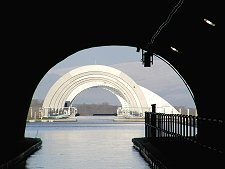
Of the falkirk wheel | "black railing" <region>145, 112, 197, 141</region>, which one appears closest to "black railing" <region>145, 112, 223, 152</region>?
"black railing" <region>145, 112, 197, 141</region>

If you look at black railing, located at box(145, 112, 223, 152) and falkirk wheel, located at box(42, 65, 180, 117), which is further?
falkirk wheel, located at box(42, 65, 180, 117)

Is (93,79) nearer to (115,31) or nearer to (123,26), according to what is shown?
(115,31)

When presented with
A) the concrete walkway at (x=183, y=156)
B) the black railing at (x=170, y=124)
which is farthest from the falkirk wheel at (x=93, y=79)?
the concrete walkway at (x=183, y=156)

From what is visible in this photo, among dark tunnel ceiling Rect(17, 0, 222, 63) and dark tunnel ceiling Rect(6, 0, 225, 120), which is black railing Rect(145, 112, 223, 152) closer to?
dark tunnel ceiling Rect(6, 0, 225, 120)

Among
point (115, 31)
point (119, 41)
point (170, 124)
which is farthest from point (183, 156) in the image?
point (119, 41)

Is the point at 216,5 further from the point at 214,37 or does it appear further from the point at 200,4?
the point at 214,37

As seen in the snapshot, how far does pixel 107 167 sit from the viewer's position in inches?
620

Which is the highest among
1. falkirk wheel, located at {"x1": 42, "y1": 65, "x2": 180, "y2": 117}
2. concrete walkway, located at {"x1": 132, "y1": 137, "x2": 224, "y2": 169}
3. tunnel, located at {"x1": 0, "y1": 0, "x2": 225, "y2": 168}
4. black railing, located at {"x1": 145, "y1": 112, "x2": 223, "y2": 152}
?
falkirk wheel, located at {"x1": 42, "y1": 65, "x2": 180, "y2": 117}

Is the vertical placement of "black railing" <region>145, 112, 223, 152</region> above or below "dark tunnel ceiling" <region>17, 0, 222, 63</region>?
below

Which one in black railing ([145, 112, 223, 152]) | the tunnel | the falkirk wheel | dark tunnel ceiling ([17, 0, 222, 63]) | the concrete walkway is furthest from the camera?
the falkirk wheel

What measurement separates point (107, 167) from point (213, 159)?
3826 millimetres

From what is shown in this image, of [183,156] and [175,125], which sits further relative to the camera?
[175,125]

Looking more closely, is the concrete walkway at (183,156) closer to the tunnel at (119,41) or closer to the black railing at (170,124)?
the black railing at (170,124)

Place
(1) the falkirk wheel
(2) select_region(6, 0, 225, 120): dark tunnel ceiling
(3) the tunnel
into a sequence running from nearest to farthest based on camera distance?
(2) select_region(6, 0, 225, 120): dark tunnel ceiling → (3) the tunnel → (1) the falkirk wheel
